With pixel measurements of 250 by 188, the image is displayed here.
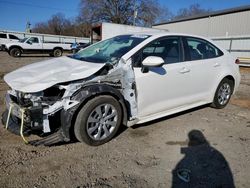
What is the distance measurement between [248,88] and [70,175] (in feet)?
24.6

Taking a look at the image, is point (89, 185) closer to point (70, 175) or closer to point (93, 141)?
point (70, 175)

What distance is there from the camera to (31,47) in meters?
20.2

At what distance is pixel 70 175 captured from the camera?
2.81 metres

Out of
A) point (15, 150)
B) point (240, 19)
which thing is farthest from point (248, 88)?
point (240, 19)

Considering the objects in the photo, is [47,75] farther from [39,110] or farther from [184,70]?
[184,70]

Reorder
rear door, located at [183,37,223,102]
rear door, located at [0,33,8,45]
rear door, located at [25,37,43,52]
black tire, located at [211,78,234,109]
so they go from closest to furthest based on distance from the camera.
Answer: rear door, located at [183,37,223,102], black tire, located at [211,78,234,109], rear door, located at [25,37,43,52], rear door, located at [0,33,8,45]

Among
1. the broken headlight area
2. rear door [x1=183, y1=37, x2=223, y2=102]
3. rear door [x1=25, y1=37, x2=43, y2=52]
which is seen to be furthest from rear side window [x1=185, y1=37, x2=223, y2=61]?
rear door [x1=25, y1=37, x2=43, y2=52]

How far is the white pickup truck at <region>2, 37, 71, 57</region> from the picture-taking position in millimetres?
19397

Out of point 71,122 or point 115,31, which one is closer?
point 71,122

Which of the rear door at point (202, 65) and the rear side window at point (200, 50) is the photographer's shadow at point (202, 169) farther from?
the rear side window at point (200, 50)

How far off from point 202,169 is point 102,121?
4.83ft

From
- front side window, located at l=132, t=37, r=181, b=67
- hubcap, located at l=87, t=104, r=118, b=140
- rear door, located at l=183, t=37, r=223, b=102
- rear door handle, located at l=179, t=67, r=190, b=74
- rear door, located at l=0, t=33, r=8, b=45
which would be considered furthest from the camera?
rear door, located at l=0, t=33, r=8, b=45

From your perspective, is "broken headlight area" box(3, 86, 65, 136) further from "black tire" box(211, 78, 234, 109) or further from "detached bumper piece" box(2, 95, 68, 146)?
"black tire" box(211, 78, 234, 109)

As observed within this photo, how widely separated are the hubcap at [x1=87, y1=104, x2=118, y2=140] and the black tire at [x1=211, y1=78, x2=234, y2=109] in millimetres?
2687
